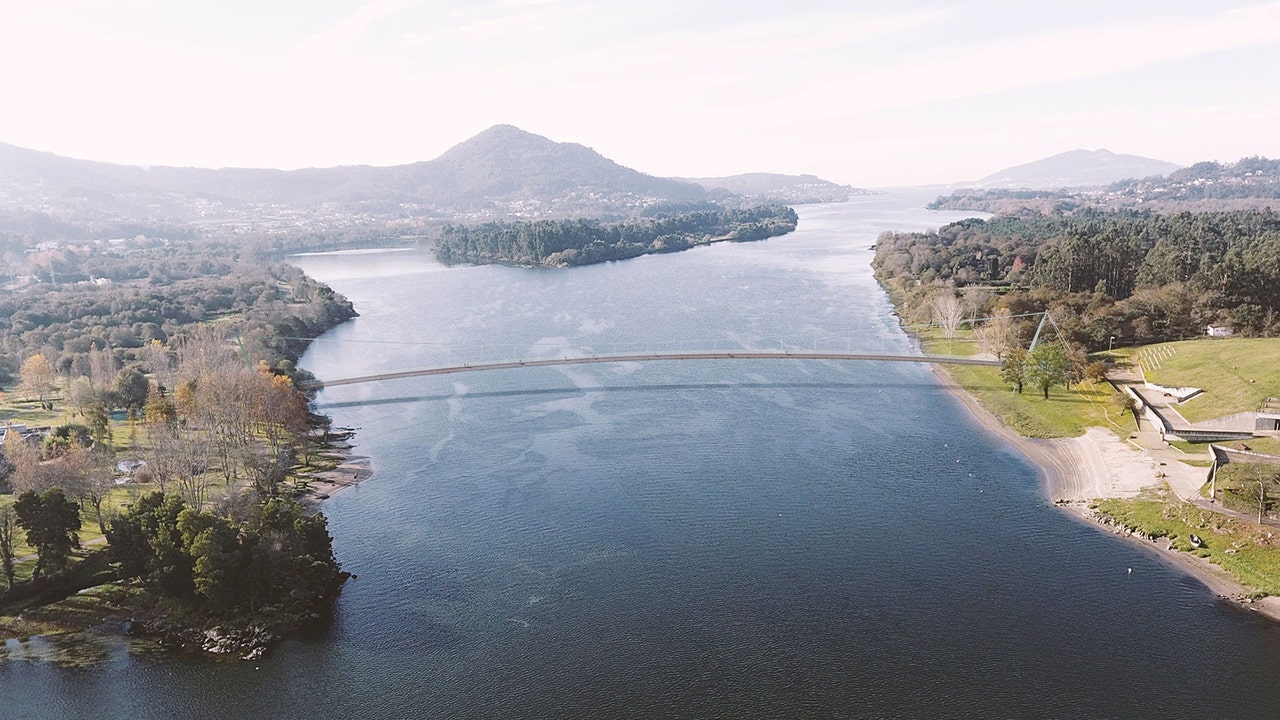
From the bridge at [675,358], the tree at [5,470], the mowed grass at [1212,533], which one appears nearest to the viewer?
the mowed grass at [1212,533]

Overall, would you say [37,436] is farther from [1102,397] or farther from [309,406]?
[1102,397]

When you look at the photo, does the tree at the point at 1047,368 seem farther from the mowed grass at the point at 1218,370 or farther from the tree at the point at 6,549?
the tree at the point at 6,549

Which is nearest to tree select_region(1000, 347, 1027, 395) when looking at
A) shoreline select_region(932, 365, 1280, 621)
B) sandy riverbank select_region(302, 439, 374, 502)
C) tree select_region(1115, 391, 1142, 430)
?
shoreline select_region(932, 365, 1280, 621)

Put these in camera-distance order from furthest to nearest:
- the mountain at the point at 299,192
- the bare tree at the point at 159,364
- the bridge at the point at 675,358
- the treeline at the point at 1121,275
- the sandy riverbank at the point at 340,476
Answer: the mountain at the point at 299,192, the treeline at the point at 1121,275, the bridge at the point at 675,358, the bare tree at the point at 159,364, the sandy riverbank at the point at 340,476

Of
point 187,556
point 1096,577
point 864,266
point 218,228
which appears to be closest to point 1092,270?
point 864,266

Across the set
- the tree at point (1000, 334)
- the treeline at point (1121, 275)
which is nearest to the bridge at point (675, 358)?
the tree at point (1000, 334)

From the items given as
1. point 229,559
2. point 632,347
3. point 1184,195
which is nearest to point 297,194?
point 632,347
